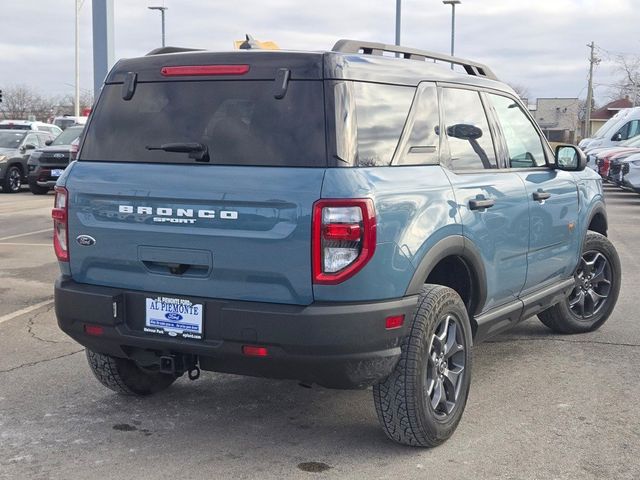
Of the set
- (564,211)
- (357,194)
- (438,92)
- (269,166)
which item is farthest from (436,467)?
(564,211)

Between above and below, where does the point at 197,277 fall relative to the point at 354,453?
above

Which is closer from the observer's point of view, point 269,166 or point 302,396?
point 269,166

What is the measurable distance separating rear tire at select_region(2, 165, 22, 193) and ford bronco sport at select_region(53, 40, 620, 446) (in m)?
18.1

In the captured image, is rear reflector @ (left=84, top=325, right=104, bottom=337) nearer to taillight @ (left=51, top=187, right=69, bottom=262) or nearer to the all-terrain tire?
taillight @ (left=51, top=187, right=69, bottom=262)

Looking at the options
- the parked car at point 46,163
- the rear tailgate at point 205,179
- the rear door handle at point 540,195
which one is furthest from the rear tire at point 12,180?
the rear door handle at point 540,195

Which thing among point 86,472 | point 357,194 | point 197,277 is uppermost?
point 357,194

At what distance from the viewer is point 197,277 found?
3.95 metres

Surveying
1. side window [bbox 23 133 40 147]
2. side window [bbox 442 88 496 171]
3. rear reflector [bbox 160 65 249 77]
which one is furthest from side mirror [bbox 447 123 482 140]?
side window [bbox 23 133 40 147]

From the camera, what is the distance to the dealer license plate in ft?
12.9

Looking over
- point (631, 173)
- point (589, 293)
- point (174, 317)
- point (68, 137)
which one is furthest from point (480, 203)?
point (68, 137)

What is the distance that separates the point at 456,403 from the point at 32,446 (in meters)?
2.18

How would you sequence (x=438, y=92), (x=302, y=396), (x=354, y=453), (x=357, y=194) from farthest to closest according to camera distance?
(x=302, y=396)
(x=438, y=92)
(x=354, y=453)
(x=357, y=194)

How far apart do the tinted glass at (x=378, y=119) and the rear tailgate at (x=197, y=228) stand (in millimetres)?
325

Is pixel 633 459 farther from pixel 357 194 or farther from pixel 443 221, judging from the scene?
pixel 357 194
